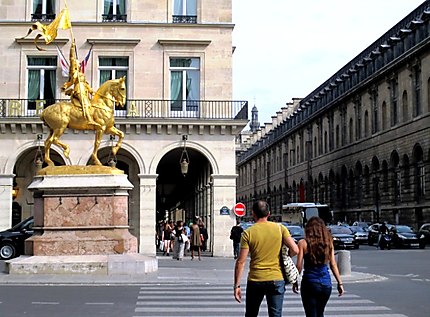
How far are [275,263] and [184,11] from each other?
3069cm

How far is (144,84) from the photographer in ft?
122

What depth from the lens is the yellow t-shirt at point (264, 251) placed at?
8.44 meters

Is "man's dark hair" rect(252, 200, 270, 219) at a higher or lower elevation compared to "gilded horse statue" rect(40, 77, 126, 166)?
lower

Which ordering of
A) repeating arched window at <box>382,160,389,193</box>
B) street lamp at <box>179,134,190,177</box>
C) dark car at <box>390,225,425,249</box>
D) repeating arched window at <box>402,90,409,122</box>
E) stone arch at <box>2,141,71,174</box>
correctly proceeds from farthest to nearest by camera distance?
repeating arched window at <box>382,160,389,193</box>, repeating arched window at <box>402,90,409,122</box>, dark car at <box>390,225,425,249</box>, stone arch at <box>2,141,71,174</box>, street lamp at <box>179,134,190,177</box>

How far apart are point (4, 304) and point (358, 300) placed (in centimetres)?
759

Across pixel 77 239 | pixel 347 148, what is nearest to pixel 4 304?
pixel 77 239

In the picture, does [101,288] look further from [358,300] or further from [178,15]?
[178,15]

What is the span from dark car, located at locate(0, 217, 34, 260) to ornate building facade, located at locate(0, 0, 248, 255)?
3473 mm

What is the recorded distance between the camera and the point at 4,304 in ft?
49.0

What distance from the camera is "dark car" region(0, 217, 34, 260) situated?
Answer: 32.3m

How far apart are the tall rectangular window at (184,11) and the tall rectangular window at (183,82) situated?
2126 mm

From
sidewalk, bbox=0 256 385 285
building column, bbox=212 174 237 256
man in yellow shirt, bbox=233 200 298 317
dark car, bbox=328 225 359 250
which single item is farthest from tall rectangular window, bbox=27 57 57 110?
man in yellow shirt, bbox=233 200 298 317

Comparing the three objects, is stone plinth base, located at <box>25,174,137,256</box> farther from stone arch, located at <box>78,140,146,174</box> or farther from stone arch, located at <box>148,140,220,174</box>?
stone arch, located at <box>148,140,220,174</box>

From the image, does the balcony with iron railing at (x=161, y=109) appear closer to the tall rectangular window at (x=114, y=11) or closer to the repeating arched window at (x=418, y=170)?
the tall rectangular window at (x=114, y=11)
